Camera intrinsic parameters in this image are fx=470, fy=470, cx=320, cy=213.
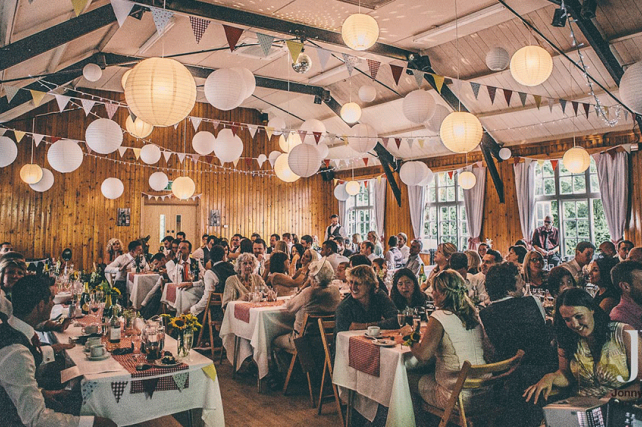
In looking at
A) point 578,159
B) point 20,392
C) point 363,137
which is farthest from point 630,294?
point 363,137

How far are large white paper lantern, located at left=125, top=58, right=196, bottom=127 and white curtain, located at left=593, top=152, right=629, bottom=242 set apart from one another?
8.26 meters

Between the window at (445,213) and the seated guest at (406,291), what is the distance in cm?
777

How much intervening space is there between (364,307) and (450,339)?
1123 millimetres

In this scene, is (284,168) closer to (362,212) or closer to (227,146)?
(227,146)

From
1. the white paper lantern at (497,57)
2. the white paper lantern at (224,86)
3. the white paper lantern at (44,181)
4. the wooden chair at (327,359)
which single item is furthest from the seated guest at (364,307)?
the white paper lantern at (44,181)

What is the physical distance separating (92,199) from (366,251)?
288 inches

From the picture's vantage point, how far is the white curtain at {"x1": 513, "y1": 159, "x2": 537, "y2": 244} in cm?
992

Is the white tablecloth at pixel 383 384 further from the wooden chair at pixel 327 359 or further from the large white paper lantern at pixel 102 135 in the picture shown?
the large white paper lantern at pixel 102 135

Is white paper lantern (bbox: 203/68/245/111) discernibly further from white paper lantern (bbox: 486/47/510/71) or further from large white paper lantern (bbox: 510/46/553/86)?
white paper lantern (bbox: 486/47/510/71)

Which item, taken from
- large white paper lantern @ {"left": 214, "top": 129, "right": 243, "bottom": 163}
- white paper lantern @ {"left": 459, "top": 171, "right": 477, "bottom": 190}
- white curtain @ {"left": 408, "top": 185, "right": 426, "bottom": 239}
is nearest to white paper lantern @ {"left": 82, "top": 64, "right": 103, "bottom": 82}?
large white paper lantern @ {"left": 214, "top": 129, "right": 243, "bottom": 163}

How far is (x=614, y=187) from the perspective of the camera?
8703 mm

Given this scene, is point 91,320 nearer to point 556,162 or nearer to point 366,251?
point 366,251

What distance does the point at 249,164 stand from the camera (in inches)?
532

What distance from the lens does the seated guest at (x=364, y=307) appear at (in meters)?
3.69
